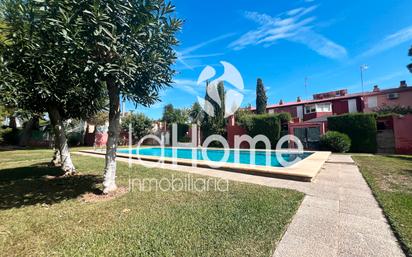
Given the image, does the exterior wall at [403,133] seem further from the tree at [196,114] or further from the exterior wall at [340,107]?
the tree at [196,114]

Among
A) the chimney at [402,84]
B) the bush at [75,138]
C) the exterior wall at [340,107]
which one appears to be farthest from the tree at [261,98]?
the bush at [75,138]

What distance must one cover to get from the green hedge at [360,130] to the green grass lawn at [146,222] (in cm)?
1664

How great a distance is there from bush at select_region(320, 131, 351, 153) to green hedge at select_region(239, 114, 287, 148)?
4.94 metres

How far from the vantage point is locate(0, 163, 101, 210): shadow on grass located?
5656 millimetres

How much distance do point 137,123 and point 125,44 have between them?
89.5 ft

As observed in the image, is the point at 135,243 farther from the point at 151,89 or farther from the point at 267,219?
the point at 151,89

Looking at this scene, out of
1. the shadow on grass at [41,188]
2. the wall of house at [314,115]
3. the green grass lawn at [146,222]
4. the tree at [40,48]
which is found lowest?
the green grass lawn at [146,222]

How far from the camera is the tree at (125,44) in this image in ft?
14.8

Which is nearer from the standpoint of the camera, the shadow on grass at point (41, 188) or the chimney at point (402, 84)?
the shadow on grass at point (41, 188)

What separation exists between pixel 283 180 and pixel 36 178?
984cm

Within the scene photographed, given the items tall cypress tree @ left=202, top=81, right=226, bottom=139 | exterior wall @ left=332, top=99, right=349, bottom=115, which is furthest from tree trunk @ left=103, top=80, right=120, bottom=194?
exterior wall @ left=332, top=99, right=349, bottom=115

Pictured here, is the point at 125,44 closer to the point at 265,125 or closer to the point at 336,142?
the point at 336,142

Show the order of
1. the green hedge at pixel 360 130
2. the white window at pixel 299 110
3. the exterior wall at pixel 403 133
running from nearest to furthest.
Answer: the exterior wall at pixel 403 133
the green hedge at pixel 360 130
the white window at pixel 299 110

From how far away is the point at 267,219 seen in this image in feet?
13.6
